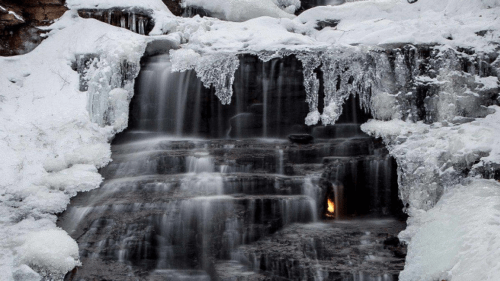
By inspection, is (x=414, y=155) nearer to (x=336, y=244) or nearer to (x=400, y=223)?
(x=400, y=223)

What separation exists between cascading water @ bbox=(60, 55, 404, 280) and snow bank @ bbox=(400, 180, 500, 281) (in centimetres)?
32

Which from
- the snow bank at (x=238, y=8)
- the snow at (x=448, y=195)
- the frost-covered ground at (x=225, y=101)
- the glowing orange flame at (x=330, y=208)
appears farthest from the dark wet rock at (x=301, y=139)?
the snow bank at (x=238, y=8)

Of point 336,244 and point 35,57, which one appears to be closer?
point 336,244

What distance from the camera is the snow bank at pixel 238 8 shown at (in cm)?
1091

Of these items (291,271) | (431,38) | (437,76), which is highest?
(431,38)

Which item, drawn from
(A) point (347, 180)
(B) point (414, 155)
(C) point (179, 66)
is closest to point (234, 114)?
(C) point (179, 66)

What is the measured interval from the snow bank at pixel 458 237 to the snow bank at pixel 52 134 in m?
4.14

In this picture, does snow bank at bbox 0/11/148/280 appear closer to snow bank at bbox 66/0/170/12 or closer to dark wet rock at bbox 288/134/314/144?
snow bank at bbox 66/0/170/12

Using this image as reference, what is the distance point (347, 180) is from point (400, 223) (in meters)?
1.06

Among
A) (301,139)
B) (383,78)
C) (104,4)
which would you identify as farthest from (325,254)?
(104,4)

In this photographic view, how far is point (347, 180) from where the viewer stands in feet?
24.0

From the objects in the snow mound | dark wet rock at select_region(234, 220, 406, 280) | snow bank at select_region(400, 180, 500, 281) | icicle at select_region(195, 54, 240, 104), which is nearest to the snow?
snow bank at select_region(400, 180, 500, 281)

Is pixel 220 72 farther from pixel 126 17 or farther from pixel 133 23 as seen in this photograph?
pixel 126 17

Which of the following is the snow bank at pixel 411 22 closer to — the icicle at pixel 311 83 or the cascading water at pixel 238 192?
the icicle at pixel 311 83
